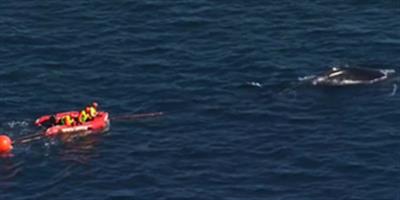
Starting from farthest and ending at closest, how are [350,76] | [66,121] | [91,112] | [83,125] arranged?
[350,76] < [83,125] < [91,112] < [66,121]

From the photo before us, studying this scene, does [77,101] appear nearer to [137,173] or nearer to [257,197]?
[137,173]

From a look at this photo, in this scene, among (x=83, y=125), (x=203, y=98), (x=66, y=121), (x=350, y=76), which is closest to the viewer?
(x=66, y=121)

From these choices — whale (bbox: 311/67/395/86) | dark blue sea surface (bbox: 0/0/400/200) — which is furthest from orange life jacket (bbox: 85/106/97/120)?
whale (bbox: 311/67/395/86)

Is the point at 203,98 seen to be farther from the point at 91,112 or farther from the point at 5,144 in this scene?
the point at 5,144

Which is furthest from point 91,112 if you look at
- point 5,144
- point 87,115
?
point 5,144

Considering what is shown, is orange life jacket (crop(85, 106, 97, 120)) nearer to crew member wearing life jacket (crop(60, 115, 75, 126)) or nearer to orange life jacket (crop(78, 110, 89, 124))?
orange life jacket (crop(78, 110, 89, 124))

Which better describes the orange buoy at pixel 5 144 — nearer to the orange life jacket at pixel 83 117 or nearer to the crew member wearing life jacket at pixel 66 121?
the crew member wearing life jacket at pixel 66 121

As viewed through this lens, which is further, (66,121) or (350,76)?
(350,76)
